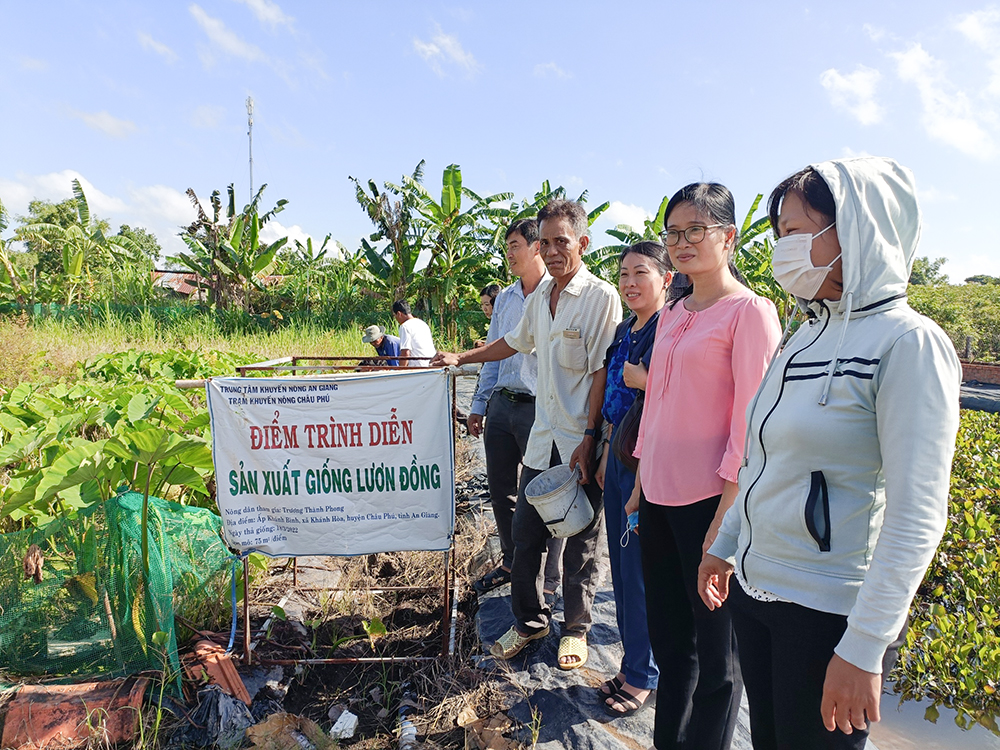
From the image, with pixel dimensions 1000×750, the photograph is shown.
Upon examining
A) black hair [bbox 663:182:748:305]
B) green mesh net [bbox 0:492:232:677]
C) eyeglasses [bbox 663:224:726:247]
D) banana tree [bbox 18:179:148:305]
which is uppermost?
banana tree [bbox 18:179:148:305]

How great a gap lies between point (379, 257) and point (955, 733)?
14987 millimetres

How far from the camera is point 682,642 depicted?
6.31 feet

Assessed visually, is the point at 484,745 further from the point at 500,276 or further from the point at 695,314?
the point at 500,276

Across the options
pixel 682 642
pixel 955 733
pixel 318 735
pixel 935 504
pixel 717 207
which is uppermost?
pixel 717 207

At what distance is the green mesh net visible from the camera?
2.53 metres

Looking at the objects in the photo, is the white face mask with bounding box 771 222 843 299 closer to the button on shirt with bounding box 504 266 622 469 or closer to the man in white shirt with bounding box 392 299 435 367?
the button on shirt with bounding box 504 266 622 469

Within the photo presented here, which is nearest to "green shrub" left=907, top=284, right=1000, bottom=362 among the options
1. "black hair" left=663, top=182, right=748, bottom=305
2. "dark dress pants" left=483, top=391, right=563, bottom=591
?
"dark dress pants" left=483, top=391, right=563, bottom=591

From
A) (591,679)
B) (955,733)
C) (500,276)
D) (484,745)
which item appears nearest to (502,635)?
(591,679)

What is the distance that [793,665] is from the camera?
4.09ft

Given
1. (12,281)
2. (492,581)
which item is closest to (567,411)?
(492,581)

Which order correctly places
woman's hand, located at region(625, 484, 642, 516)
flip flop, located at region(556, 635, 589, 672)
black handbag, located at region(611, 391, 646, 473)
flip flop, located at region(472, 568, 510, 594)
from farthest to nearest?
flip flop, located at region(472, 568, 510, 594) < flip flop, located at region(556, 635, 589, 672) < black handbag, located at region(611, 391, 646, 473) < woman's hand, located at region(625, 484, 642, 516)

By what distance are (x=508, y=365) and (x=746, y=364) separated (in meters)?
1.68

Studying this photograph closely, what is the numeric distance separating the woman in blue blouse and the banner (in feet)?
2.31

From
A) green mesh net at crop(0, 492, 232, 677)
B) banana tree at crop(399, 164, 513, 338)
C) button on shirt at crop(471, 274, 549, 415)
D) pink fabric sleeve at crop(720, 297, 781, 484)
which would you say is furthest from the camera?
banana tree at crop(399, 164, 513, 338)
